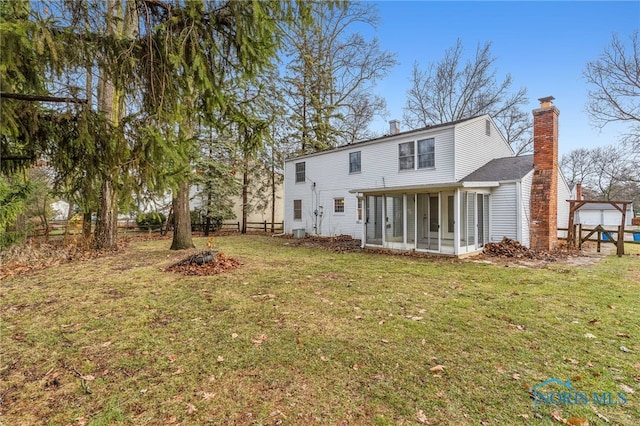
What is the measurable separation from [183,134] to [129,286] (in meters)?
3.97

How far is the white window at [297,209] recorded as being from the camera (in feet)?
59.3

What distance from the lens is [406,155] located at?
13.4 meters

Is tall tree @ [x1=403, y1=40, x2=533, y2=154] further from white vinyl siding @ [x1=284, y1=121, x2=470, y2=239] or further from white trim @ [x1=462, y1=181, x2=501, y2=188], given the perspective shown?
white trim @ [x1=462, y1=181, x2=501, y2=188]

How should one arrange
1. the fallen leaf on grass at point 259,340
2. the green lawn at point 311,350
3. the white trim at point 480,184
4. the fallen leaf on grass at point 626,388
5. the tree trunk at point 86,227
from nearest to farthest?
the green lawn at point 311,350 < the fallen leaf on grass at point 626,388 < the fallen leaf on grass at point 259,340 < the white trim at point 480,184 < the tree trunk at point 86,227

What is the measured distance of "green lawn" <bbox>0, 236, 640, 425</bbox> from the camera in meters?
2.44

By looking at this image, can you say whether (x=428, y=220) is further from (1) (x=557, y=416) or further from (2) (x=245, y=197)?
(2) (x=245, y=197)

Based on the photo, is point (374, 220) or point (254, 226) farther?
point (254, 226)

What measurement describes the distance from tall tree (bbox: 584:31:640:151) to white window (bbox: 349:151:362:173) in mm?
14051

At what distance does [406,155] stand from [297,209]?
7469 mm

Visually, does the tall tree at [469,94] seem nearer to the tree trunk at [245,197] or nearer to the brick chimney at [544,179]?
the brick chimney at [544,179]

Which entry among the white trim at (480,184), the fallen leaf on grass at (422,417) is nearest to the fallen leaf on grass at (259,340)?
the fallen leaf on grass at (422,417)

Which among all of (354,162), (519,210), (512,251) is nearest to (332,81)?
(354,162)

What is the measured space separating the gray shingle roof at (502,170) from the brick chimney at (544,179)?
21.2 inches

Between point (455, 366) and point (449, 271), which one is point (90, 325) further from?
point (449, 271)
